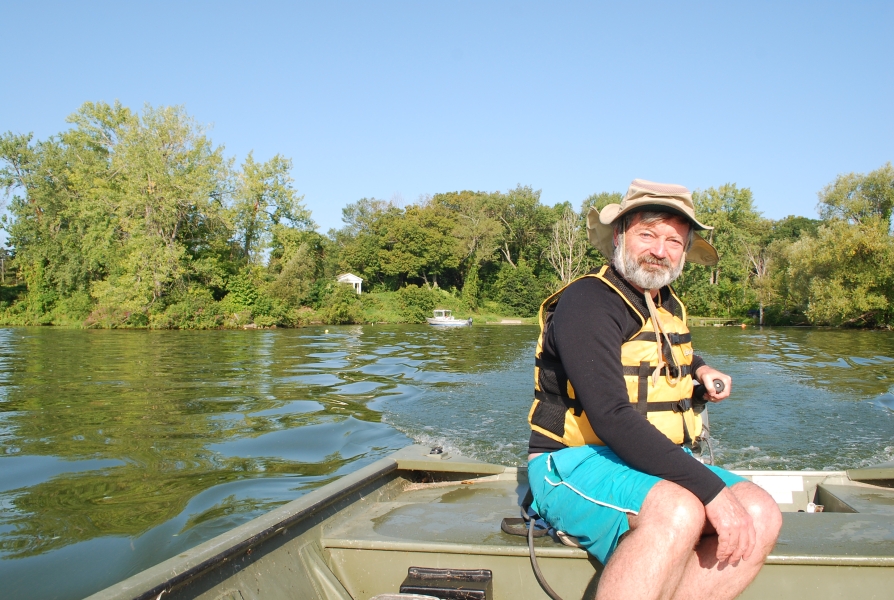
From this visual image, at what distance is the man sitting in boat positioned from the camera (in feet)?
6.44

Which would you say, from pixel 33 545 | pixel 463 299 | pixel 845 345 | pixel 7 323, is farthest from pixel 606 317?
pixel 463 299

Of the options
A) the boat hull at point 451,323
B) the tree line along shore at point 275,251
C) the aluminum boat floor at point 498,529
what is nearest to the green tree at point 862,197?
the tree line along shore at point 275,251

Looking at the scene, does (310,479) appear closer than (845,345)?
Yes

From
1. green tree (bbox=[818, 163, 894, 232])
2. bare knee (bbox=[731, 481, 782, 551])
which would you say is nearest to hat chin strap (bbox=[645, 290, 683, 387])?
bare knee (bbox=[731, 481, 782, 551])

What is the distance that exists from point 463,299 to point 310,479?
4848cm

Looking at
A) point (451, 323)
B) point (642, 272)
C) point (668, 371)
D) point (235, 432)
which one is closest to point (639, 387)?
point (668, 371)

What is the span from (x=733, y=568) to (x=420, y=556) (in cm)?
103

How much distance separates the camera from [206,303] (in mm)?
34812

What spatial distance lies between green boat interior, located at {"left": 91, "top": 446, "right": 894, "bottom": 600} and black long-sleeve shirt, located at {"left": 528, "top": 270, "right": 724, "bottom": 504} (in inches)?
16.0

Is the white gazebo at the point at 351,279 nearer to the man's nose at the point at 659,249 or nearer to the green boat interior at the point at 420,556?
the green boat interior at the point at 420,556

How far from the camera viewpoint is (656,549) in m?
1.91

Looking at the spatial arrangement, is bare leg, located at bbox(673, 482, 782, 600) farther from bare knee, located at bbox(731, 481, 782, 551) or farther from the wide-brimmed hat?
the wide-brimmed hat

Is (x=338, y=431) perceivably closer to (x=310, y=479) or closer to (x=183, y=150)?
(x=310, y=479)

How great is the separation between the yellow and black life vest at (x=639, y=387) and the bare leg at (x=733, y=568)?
0.53m
